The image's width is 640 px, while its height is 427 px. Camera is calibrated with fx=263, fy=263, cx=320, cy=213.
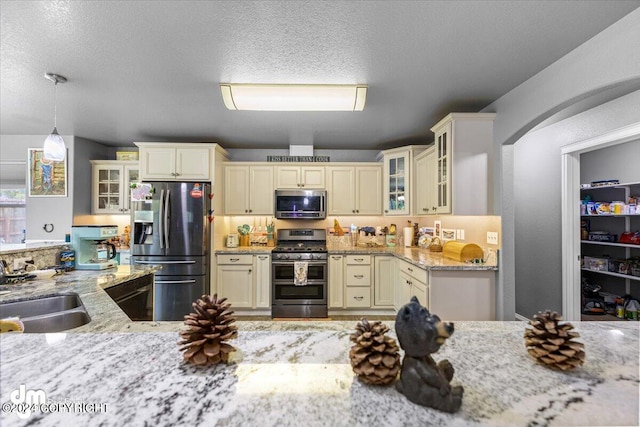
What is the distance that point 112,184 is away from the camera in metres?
3.89

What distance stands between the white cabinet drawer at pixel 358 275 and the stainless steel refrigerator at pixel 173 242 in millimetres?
1871

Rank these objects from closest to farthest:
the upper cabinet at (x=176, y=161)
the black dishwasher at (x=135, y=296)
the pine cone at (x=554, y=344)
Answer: the pine cone at (x=554, y=344) < the black dishwasher at (x=135, y=296) < the upper cabinet at (x=176, y=161)

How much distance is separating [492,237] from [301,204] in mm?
2373

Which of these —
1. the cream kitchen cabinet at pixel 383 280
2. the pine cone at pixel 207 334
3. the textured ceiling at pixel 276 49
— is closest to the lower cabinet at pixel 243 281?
the cream kitchen cabinet at pixel 383 280

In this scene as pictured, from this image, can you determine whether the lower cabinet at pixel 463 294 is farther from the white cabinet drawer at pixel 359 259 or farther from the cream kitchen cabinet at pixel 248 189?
the cream kitchen cabinet at pixel 248 189

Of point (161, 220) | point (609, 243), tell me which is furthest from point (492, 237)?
point (161, 220)

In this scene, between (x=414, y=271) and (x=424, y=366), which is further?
(x=414, y=271)

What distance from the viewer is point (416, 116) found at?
113 inches

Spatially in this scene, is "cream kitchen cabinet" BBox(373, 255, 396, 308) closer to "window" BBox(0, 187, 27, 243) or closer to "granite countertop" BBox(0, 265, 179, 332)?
"granite countertop" BBox(0, 265, 179, 332)

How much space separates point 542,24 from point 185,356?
231 cm

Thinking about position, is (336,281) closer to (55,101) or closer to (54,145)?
(54,145)

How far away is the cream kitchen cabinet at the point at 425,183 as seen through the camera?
3.09 metres

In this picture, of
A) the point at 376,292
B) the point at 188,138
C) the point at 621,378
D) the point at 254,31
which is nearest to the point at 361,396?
the point at 621,378

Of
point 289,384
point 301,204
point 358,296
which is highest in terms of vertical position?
point 301,204
